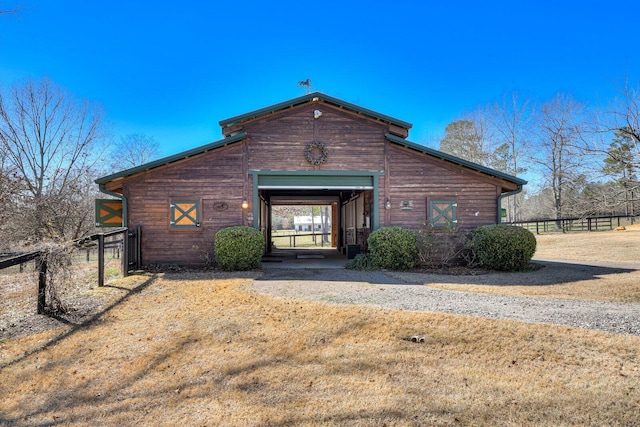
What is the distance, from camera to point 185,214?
10000 mm

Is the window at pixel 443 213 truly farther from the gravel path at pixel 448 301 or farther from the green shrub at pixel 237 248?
the green shrub at pixel 237 248

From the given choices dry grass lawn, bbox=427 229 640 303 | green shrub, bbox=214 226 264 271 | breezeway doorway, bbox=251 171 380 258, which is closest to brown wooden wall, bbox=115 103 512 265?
breezeway doorway, bbox=251 171 380 258

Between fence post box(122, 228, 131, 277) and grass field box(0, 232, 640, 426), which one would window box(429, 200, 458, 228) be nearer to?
grass field box(0, 232, 640, 426)

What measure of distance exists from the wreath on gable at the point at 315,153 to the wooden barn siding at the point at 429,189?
2.00 m

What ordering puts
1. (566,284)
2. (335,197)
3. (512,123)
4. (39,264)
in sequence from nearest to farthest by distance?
(39,264), (566,284), (335,197), (512,123)

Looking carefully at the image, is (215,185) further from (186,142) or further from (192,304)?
(186,142)

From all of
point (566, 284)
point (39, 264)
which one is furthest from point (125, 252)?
point (566, 284)

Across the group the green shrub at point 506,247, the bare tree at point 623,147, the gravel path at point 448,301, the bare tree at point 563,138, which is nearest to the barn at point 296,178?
the green shrub at point 506,247

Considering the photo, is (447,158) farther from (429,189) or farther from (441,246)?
(441,246)

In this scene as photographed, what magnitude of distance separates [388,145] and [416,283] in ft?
16.0

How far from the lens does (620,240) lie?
17031mm

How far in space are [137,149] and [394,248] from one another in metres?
26.5

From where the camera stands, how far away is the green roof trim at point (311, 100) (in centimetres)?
1019

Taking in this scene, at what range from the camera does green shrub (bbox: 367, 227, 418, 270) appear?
31.3 ft
